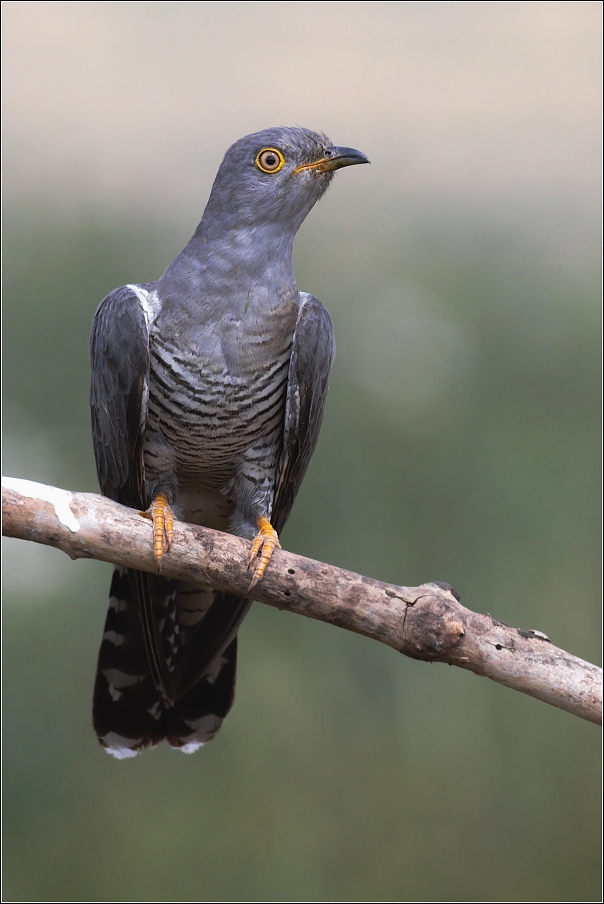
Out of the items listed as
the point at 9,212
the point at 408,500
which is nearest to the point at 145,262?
the point at 9,212

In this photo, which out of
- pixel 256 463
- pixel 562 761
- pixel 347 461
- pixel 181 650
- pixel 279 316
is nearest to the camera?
pixel 279 316

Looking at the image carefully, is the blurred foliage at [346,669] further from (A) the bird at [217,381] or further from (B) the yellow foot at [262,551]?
(B) the yellow foot at [262,551]

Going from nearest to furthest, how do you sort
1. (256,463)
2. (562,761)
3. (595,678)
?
(595,678) → (256,463) → (562,761)

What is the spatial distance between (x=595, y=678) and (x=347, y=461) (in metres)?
2.53

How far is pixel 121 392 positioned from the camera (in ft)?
8.89

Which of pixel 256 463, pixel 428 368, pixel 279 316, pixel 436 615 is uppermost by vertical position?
pixel 428 368

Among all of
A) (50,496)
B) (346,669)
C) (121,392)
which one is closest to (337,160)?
(121,392)

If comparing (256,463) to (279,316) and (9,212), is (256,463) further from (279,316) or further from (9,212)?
(9,212)

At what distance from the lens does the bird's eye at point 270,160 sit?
278 cm

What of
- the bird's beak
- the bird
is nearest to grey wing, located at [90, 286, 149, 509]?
the bird

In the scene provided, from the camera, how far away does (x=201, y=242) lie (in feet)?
9.37

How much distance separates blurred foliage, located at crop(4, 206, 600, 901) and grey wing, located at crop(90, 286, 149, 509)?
1.39 metres

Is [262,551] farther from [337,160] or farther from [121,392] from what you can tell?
[337,160]

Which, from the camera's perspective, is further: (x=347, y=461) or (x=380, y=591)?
(x=347, y=461)
